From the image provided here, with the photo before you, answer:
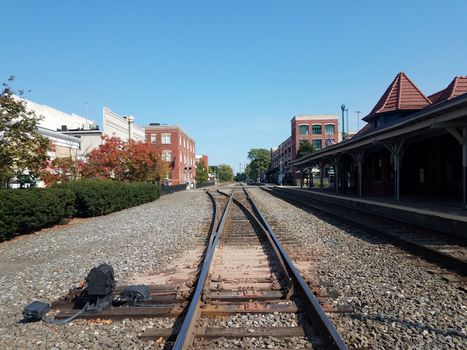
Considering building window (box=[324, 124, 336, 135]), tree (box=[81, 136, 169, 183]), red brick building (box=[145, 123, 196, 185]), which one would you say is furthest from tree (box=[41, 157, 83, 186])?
building window (box=[324, 124, 336, 135])

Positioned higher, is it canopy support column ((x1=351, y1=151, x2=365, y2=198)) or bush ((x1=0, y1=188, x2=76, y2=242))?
canopy support column ((x1=351, y1=151, x2=365, y2=198))

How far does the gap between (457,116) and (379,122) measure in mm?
18298

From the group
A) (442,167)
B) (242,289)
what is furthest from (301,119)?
(242,289)

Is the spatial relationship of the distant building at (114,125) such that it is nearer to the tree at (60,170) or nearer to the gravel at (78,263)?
the tree at (60,170)

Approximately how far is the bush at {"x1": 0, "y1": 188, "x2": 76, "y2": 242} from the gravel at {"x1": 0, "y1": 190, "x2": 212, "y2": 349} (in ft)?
1.29

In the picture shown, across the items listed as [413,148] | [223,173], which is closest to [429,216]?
[413,148]

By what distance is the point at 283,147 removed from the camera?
117 meters

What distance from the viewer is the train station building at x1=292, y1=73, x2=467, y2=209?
1402 cm

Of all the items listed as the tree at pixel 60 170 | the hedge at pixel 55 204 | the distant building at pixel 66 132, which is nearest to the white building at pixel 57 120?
the distant building at pixel 66 132

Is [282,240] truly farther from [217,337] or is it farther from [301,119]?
[301,119]

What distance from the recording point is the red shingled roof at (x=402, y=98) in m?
28.8

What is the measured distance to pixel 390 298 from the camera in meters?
5.18

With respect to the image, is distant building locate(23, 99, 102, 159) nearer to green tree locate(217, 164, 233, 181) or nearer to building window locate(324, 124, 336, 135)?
building window locate(324, 124, 336, 135)

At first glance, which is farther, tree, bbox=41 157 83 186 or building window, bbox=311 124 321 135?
building window, bbox=311 124 321 135
